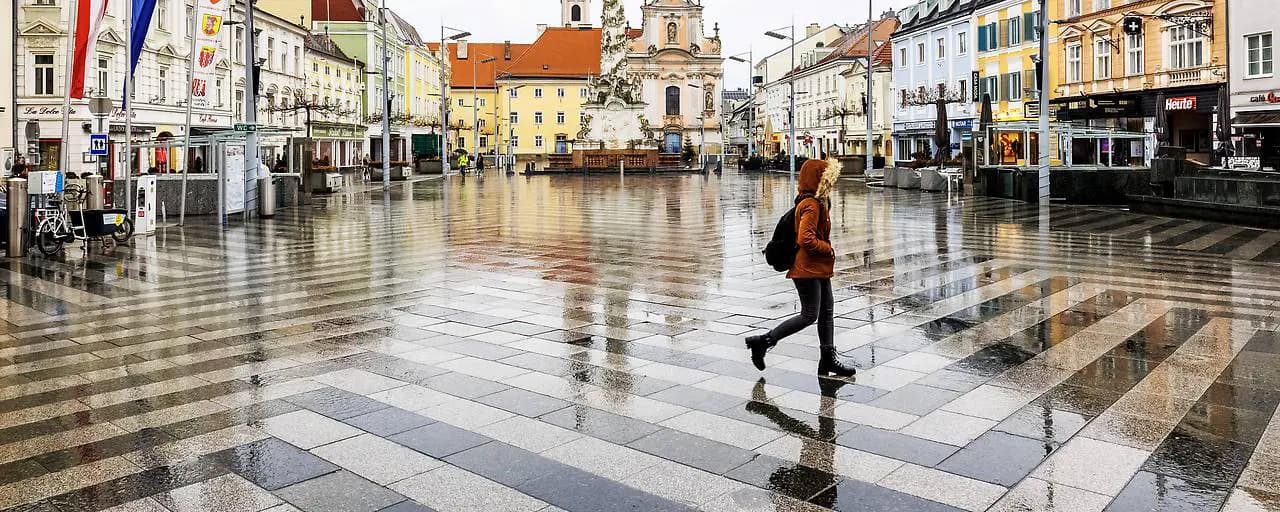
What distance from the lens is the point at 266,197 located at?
26.9m

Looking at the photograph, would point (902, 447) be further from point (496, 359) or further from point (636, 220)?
point (636, 220)

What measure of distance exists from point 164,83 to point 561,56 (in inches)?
3230

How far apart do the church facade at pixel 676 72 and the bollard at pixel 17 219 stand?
3947 inches

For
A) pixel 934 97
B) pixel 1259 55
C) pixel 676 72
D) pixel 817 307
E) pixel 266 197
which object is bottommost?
pixel 817 307

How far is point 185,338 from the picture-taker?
10.2 meters

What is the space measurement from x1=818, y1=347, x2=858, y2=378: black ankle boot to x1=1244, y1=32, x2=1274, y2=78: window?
121 ft

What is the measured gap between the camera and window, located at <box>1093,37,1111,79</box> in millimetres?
46812

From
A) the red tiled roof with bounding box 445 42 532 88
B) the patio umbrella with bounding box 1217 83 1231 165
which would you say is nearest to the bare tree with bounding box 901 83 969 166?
the patio umbrella with bounding box 1217 83 1231 165

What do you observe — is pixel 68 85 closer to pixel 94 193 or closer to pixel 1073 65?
pixel 94 193

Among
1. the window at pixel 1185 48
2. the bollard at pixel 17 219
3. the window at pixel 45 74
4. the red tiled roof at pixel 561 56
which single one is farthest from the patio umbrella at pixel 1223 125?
the red tiled roof at pixel 561 56

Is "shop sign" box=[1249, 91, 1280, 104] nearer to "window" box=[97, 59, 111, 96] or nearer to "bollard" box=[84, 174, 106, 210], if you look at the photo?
"bollard" box=[84, 174, 106, 210]

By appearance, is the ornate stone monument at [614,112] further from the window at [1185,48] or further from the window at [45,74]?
the window at [45,74]

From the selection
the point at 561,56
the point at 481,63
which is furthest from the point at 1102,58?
the point at 481,63

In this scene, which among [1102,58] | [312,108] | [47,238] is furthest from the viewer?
[312,108]
